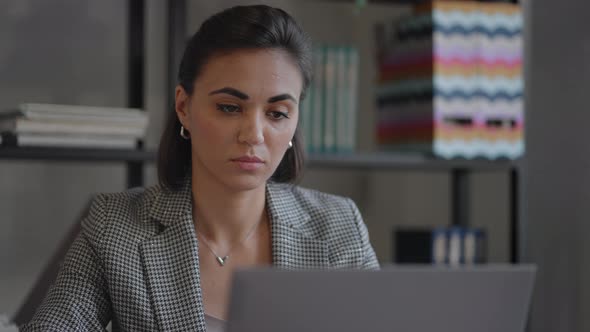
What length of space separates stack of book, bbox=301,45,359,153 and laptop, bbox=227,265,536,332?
1398 millimetres

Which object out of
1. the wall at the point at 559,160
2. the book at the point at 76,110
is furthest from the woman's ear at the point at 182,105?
the wall at the point at 559,160

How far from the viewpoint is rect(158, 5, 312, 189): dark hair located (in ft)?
4.83

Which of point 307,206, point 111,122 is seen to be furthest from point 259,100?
point 111,122

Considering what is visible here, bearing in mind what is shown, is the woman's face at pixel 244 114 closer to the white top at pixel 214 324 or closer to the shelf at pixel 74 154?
the white top at pixel 214 324

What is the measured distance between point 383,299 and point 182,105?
739mm

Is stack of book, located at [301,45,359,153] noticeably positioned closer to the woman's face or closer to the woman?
the woman

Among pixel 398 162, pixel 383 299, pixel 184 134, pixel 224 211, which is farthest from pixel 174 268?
pixel 398 162

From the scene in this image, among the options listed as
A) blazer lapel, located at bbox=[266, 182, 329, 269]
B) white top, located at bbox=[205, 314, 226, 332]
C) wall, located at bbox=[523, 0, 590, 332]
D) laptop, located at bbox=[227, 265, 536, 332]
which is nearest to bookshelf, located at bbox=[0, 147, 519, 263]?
wall, located at bbox=[523, 0, 590, 332]

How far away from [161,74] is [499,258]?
128cm

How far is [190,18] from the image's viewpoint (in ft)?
9.44

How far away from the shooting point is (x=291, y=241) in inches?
62.4

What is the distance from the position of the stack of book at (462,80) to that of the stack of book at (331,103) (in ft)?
0.71

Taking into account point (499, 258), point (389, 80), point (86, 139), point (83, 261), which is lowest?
point (499, 258)

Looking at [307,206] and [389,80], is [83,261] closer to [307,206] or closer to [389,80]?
[307,206]
